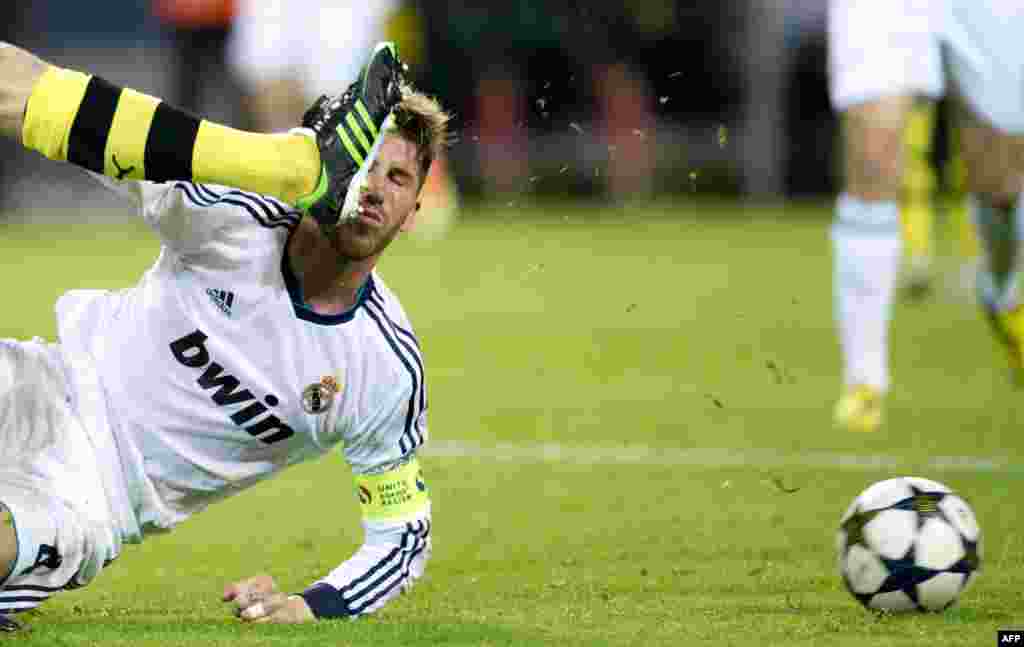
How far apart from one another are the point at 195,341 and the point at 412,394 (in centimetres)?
47

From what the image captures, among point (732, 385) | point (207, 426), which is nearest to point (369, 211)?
point (207, 426)

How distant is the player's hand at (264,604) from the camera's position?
414 centimetres

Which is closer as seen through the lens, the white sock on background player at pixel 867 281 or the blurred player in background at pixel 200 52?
the white sock on background player at pixel 867 281

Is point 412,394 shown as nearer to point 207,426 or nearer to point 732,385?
point 207,426

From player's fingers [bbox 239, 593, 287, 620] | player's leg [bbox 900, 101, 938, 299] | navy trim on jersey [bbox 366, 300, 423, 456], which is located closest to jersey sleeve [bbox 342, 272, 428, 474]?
navy trim on jersey [bbox 366, 300, 423, 456]

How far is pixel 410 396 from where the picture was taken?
14.0 ft

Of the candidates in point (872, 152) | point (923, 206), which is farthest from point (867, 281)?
point (923, 206)

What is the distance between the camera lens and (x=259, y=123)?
13.4 m

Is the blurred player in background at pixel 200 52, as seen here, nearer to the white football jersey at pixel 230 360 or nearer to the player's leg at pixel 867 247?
the player's leg at pixel 867 247

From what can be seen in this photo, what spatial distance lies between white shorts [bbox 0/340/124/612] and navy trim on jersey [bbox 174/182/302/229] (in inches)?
19.2

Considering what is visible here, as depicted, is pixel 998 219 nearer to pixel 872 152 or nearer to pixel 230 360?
pixel 872 152

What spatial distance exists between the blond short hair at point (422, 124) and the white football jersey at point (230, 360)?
309mm

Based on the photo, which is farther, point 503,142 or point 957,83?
point 503,142

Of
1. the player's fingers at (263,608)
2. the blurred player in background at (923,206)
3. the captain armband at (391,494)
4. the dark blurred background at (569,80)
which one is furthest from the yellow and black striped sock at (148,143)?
the dark blurred background at (569,80)
